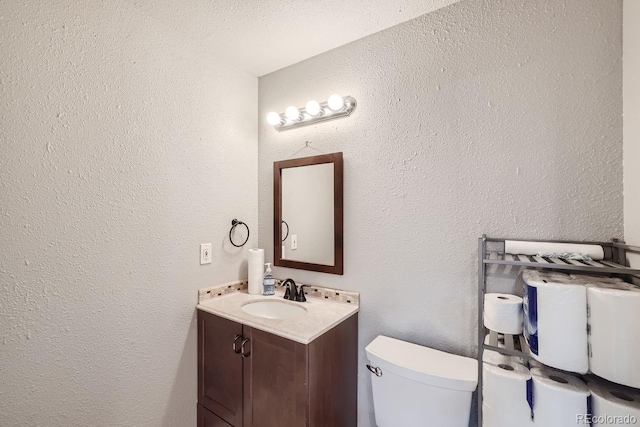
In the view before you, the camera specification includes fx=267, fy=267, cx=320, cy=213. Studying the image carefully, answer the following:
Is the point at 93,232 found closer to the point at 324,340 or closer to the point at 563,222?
the point at 324,340

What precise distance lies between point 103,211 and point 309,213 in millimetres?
1025

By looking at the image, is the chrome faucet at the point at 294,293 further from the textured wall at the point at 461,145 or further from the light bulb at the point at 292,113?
the light bulb at the point at 292,113

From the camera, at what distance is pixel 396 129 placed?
1.40 m

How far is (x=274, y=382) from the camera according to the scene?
1.19 m

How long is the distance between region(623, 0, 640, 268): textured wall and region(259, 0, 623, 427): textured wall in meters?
0.03

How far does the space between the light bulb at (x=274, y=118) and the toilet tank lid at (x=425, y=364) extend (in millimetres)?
1394

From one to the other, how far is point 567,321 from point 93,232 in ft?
5.71

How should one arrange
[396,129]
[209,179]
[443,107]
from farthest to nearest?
[209,179] → [396,129] → [443,107]

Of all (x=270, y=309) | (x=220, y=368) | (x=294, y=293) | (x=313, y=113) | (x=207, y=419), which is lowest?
(x=207, y=419)

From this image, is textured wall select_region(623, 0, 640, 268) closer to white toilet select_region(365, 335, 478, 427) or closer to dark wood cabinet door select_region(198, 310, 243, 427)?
white toilet select_region(365, 335, 478, 427)

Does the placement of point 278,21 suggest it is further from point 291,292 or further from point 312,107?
point 291,292

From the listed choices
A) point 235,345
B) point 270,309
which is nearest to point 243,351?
point 235,345

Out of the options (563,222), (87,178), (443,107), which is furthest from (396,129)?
(87,178)

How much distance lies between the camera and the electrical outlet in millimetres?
1562
